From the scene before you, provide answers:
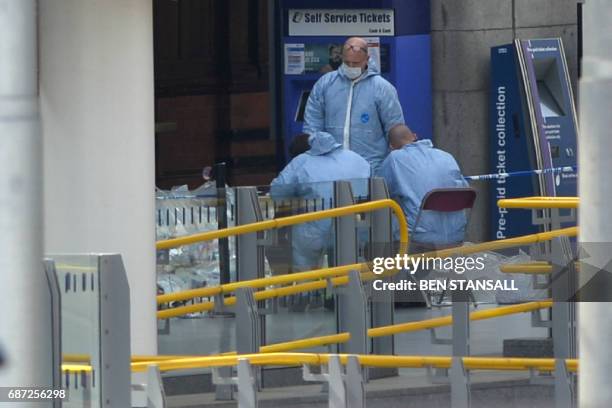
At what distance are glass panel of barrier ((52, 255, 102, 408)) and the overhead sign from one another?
29.2 ft

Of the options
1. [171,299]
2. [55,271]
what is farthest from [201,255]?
[55,271]

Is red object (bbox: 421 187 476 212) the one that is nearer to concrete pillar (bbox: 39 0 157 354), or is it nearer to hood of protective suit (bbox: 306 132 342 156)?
hood of protective suit (bbox: 306 132 342 156)

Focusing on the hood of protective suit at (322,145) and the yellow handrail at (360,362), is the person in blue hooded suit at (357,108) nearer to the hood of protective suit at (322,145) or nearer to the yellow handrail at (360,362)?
the hood of protective suit at (322,145)

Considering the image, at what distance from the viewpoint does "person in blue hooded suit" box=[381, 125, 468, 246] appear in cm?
1076

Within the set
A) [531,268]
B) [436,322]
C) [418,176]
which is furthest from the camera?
[418,176]

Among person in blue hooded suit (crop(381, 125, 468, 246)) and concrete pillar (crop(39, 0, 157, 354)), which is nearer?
concrete pillar (crop(39, 0, 157, 354))

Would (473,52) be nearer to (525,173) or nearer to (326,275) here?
(525,173)

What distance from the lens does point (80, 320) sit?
19.7ft

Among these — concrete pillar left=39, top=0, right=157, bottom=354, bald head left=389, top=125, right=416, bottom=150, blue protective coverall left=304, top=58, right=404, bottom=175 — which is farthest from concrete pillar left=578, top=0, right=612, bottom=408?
blue protective coverall left=304, top=58, right=404, bottom=175

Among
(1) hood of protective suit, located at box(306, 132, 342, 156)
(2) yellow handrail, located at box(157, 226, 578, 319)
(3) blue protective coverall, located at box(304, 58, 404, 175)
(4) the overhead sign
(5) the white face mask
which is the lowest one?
(2) yellow handrail, located at box(157, 226, 578, 319)

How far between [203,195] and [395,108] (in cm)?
300

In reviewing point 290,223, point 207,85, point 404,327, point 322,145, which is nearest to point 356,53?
point 322,145

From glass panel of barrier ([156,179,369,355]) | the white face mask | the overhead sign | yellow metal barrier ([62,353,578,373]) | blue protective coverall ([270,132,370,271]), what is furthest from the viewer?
the overhead sign

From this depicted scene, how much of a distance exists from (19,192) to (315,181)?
A: 6631 millimetres
